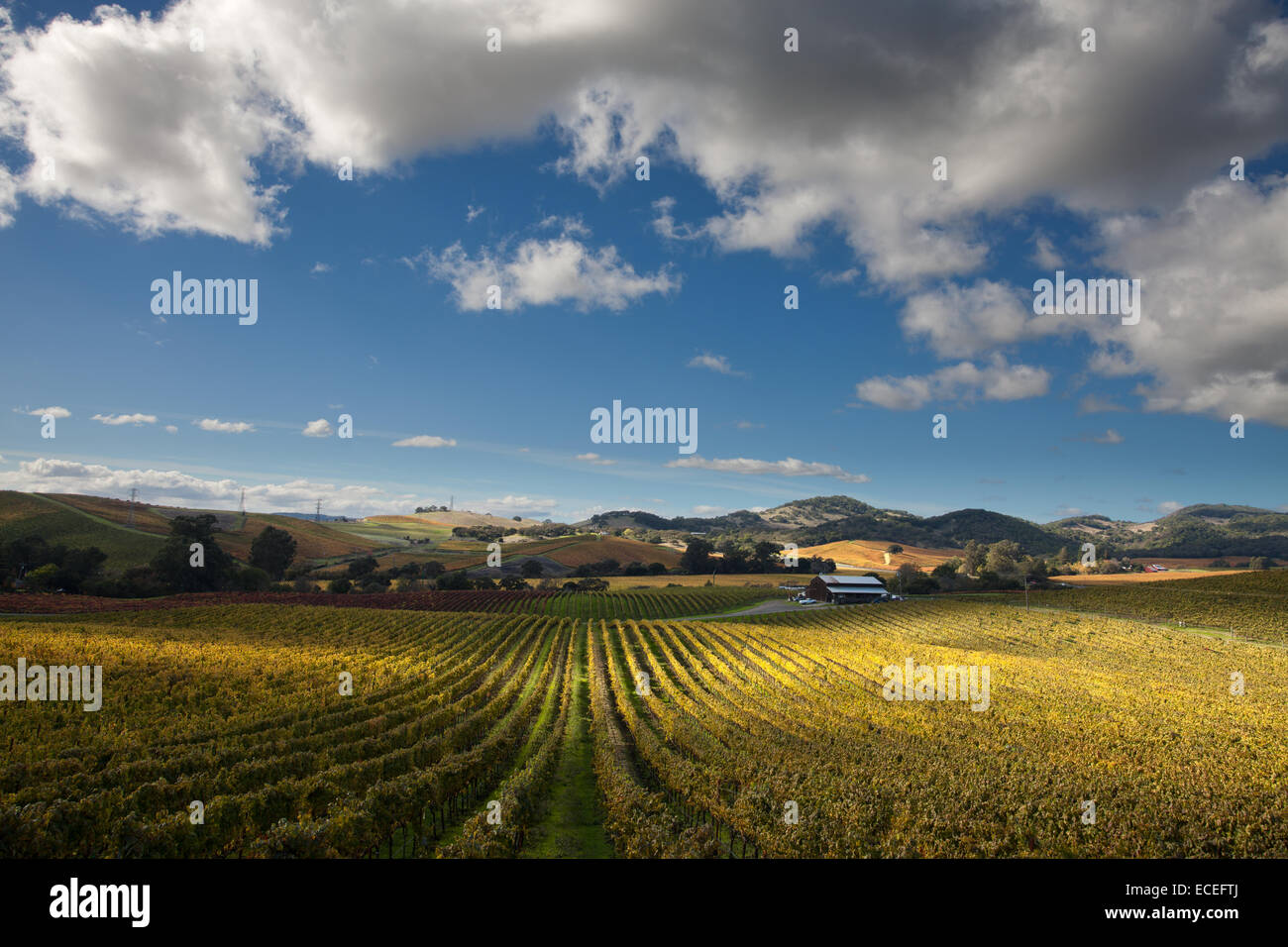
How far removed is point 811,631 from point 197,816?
58.3m

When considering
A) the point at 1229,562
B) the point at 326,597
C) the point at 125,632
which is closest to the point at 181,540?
the point at 326,597

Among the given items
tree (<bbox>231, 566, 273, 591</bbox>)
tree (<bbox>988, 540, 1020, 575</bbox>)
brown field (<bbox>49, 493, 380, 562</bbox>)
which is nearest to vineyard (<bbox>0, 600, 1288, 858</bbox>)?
tree (<bbox>231, 566, 273, 591</bbox>)

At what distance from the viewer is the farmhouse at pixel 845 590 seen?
96.7m

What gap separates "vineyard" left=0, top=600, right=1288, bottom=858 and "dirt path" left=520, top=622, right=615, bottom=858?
26 centimetres

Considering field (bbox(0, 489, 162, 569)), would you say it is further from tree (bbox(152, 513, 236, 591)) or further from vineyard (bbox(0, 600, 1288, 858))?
vineyard (bbox(0, 600, 1288, 858))

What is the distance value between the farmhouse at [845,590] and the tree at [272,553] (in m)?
107

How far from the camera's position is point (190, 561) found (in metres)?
85.7

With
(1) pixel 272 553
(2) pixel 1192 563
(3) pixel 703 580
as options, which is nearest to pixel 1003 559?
(3) pixel 703 580

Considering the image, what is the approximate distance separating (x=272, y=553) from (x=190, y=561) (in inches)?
1063

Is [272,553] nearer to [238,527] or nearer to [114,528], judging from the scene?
[114,528]

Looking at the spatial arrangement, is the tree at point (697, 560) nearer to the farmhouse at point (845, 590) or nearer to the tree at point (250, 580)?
the farmhouse at point (845, 590)

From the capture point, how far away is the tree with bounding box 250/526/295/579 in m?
111
